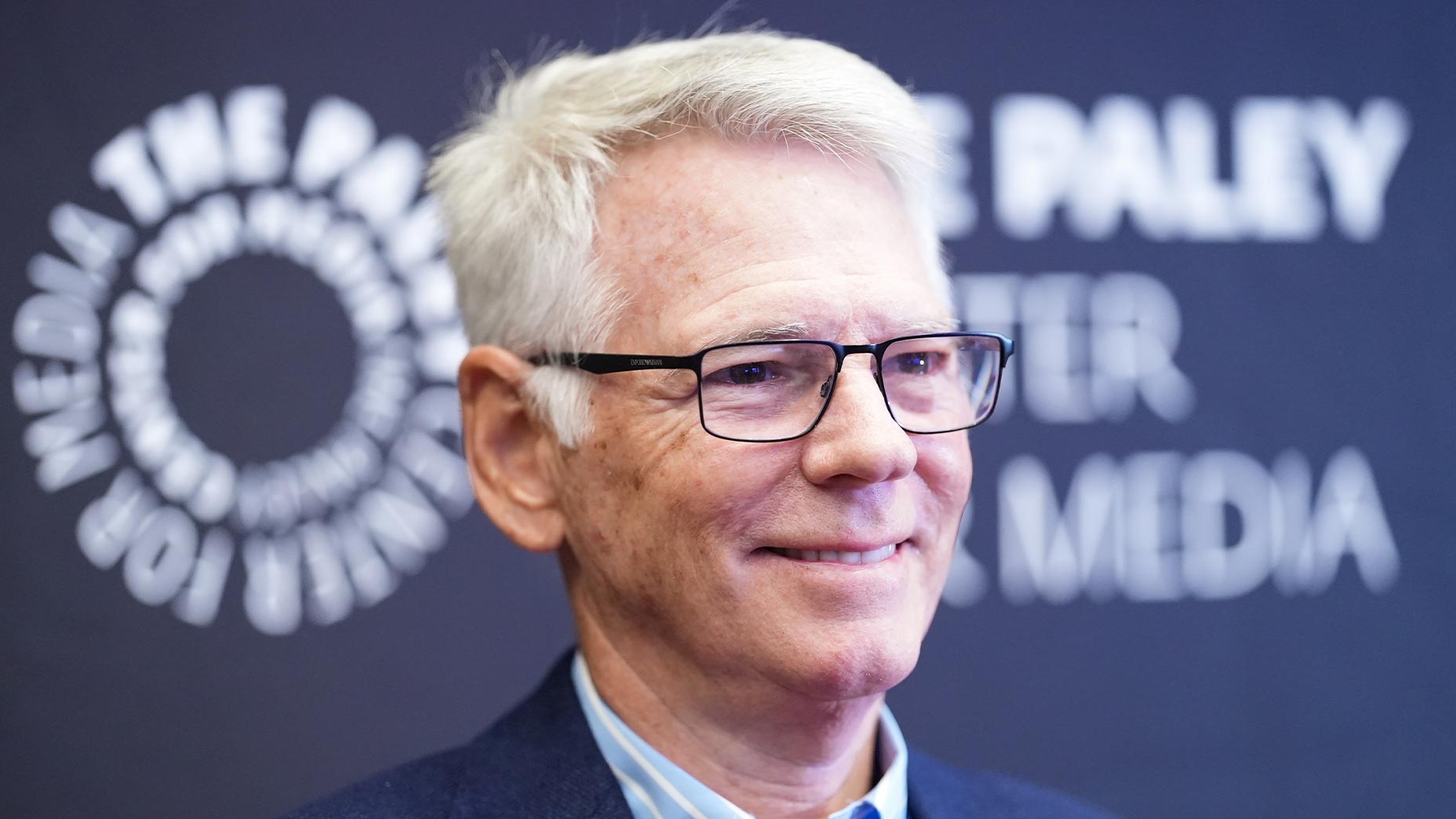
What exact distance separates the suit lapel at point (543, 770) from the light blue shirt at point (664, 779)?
2 cm

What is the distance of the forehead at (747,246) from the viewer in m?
1.12

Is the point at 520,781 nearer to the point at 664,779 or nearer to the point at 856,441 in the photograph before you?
the point at 664,779

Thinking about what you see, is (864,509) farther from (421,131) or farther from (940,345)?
(421,131)

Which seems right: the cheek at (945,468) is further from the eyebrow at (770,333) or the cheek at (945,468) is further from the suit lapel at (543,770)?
the suit lapel at (543,770)

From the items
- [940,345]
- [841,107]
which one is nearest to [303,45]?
[841,107]

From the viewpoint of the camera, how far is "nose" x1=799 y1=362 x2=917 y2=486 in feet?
3.52

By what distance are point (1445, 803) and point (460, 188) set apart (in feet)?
7.02

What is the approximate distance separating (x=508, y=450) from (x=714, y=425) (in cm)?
30

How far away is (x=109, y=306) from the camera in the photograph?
1.96m

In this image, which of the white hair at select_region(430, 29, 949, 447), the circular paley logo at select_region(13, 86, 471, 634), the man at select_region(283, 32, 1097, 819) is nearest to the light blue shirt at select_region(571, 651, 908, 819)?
the man at select_region(283, 32, 1097, 819)

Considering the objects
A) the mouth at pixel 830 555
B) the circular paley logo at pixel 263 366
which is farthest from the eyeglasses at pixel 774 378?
the circular paley logo at pixel 263 366

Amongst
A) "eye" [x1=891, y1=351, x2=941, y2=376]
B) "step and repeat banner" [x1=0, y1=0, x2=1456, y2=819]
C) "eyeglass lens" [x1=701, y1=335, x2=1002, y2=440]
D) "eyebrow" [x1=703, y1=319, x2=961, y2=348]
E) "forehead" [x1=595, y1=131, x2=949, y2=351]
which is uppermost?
"forehead" [x1=595, y1=131, x2=949, y2=351]

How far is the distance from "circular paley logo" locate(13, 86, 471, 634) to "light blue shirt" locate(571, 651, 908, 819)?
84 centimetres

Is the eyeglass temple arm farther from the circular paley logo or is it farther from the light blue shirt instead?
the circular paley logo
